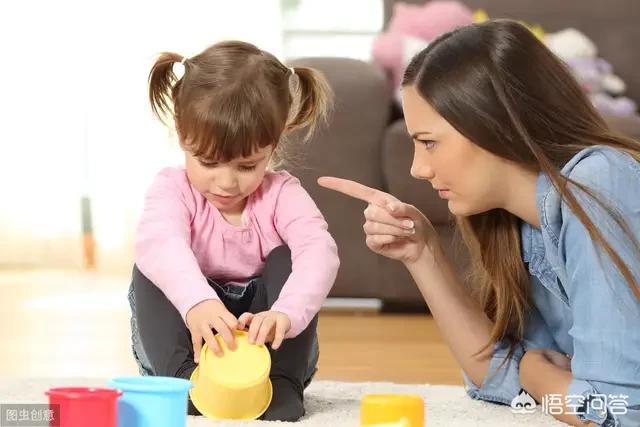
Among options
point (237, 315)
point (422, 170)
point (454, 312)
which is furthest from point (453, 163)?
point (237, 315)

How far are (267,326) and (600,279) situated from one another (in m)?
0.39

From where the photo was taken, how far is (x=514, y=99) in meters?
1.35

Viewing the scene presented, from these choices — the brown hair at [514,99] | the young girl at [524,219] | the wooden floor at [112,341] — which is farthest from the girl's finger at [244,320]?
the wooden floor at [112,341]

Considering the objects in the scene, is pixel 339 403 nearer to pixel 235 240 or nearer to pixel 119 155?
pixel 235 240

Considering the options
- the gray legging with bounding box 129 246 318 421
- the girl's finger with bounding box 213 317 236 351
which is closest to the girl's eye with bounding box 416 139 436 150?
the gray legging with bounding box 129 246 318 421

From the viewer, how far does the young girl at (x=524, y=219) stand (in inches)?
51.2

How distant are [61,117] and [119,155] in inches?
9.1

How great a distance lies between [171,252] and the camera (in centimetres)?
142

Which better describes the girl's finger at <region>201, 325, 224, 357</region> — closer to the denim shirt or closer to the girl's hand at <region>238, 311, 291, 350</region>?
the girl's hand at <region>238, 311, 291, 350</region>

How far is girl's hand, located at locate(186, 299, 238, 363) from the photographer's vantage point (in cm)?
132

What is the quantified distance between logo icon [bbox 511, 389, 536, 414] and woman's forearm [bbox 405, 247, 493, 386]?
0.06 metres

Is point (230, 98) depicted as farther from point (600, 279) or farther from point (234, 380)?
point (600, 279)

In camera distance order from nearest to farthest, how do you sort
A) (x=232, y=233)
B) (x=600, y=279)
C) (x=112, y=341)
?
(x=600, y=279), (x=232, y=233), (x=112, y=341)

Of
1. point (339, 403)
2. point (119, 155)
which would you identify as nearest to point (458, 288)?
point (339, 403)
